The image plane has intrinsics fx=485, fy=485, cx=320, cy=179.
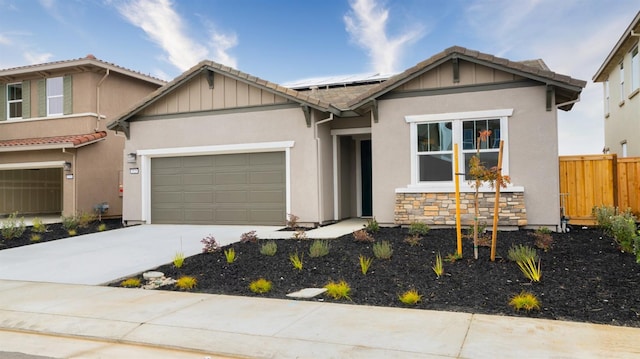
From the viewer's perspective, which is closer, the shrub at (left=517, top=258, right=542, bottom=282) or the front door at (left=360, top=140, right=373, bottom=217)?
the shrub at (left=517, top=258, right=542, bottom=282)

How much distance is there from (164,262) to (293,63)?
1298cm

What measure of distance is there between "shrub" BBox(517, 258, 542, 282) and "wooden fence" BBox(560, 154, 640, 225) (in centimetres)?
654

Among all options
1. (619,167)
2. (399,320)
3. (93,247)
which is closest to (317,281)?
(399,320)

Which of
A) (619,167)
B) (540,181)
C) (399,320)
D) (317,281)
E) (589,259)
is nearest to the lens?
(399,320)

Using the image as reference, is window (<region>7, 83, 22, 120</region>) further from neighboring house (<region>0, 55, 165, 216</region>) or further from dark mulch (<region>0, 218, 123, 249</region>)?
dark mulch (<region>0, 218, 123, 249</region>)

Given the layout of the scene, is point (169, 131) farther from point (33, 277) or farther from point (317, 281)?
point (317, 281)

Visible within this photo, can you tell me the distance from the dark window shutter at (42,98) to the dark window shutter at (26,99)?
54 centimetres

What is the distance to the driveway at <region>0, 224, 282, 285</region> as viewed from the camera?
353 inches

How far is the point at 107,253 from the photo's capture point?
35.7 ft

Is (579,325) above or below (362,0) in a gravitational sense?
below

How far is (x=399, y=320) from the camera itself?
5707 millimetres

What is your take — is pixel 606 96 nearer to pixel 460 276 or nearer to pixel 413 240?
pixel 413 240

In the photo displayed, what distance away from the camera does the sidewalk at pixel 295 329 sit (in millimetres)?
4723

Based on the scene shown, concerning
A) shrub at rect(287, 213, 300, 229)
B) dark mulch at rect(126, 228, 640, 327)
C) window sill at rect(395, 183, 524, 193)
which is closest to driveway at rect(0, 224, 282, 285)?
shrub at rect(287, 213, 300, 229)
